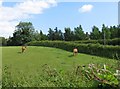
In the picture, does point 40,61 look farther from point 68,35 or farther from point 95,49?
point 68,35

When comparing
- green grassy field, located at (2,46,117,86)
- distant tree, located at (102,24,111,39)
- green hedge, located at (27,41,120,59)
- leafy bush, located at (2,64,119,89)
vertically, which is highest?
distant tree, located at (102,24,111,39)

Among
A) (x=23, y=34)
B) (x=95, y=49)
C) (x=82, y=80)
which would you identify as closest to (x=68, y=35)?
(x=23, y=34)

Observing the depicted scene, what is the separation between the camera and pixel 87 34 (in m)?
91.1

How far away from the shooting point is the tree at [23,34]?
95.6 meters

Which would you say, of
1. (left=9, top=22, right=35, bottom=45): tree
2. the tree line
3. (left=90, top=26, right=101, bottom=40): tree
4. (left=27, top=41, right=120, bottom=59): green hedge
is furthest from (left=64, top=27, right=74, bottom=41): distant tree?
(left=27, top=41, right=120, bottom=59): green hedge

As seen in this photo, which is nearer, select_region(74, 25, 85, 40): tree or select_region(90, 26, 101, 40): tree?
select_region(90, 26, 101, 40): tree

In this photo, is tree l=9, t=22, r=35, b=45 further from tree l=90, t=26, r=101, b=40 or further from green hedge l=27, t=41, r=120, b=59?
green hedge l=27, t=41, r=120, b=59

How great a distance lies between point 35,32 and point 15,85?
93388 mm

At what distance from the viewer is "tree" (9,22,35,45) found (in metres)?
95.6

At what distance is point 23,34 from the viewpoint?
330 ft

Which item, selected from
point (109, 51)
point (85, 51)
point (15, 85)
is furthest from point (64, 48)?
point (15, 85)

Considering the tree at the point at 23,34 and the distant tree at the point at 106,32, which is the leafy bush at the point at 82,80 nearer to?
the distant tree at the point at 106,32

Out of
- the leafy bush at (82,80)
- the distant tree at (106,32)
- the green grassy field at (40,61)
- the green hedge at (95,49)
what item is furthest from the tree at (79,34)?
the leafy bush at (82,80)

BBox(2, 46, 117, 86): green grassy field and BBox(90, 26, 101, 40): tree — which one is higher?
BBox(90, 26, 101, 40): tree
